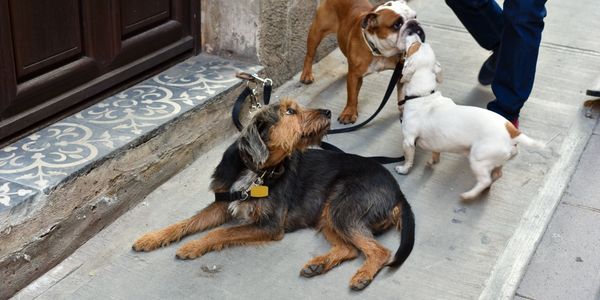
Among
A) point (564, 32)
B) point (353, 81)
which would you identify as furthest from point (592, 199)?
point (564, 32)

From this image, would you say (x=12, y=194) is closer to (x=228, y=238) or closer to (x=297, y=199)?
(x=228, y=238)

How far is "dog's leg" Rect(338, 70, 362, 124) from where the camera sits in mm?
4910

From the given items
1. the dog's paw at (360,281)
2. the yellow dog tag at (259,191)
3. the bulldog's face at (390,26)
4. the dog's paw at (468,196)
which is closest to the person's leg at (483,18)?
the bulldog's face at (390,26)

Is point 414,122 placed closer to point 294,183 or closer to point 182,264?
point 294,183

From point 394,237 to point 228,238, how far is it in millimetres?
841

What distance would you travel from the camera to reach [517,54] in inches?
180

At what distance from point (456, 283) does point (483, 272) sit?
0.59 ft

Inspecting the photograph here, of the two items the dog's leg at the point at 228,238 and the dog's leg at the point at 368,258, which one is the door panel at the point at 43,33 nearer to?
the dog's leg at the point at 228,238

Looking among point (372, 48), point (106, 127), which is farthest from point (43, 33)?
point (372, 48)

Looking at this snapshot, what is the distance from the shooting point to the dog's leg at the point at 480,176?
3896 mm

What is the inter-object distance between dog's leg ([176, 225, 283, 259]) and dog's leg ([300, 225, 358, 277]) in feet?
0.83

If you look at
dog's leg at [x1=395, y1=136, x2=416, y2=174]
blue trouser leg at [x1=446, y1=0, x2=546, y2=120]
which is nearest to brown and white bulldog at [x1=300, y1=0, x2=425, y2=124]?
blue trouser leg at [x1=446, y1=0, x2=546, y2=120]

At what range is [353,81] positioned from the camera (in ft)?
16.1

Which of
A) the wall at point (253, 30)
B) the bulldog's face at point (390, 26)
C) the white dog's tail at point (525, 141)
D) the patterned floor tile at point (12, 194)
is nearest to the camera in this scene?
the patterned floor tile at point (12, 194)
